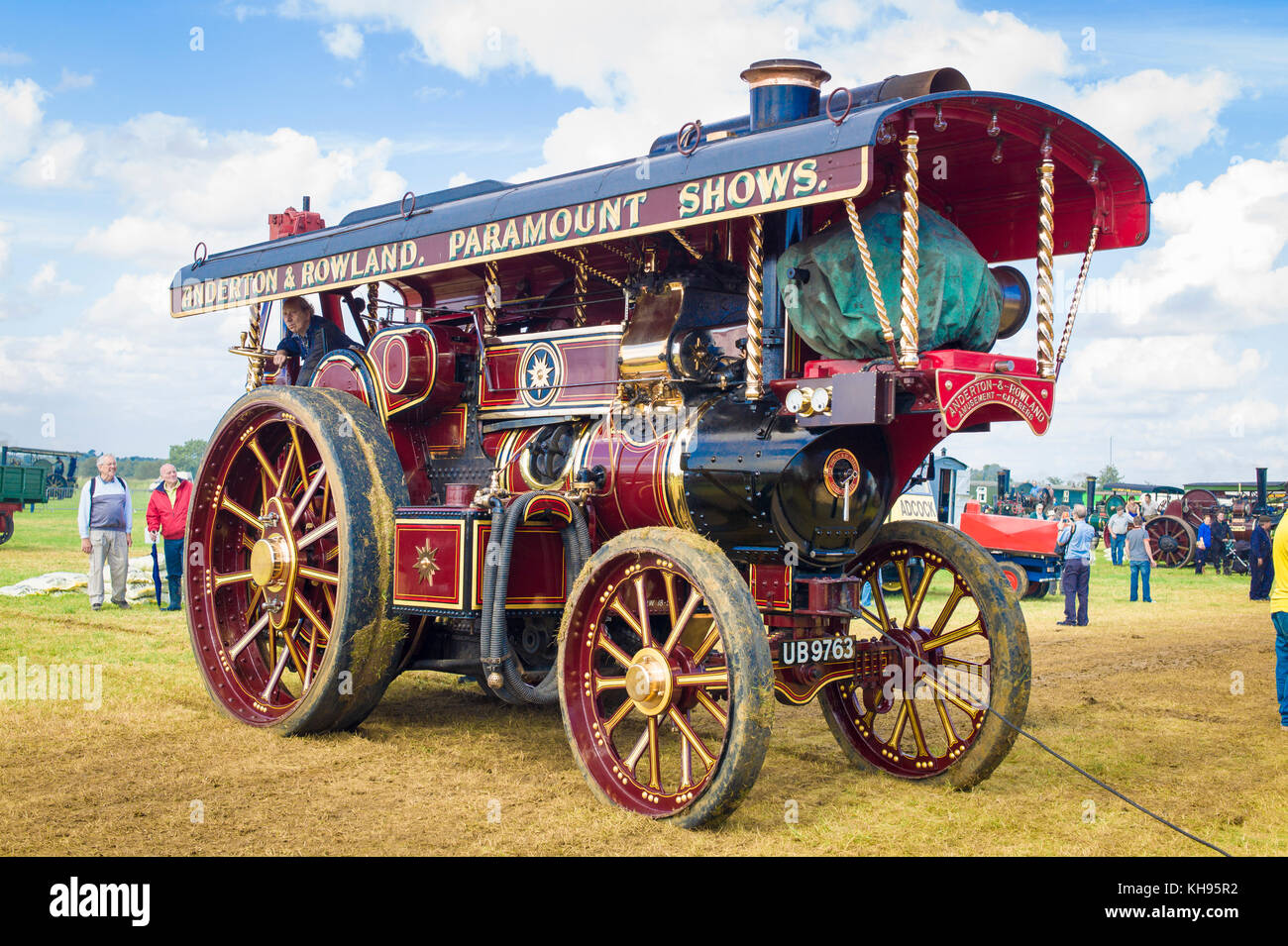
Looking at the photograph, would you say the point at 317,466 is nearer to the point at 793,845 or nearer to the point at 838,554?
the point at 838,554

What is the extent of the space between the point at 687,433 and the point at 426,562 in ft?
4.60

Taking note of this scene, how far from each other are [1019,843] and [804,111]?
3.17 m

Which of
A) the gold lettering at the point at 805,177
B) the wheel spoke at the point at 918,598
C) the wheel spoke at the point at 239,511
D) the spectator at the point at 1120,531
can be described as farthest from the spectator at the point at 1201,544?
the gold lettering at the point at 805,177

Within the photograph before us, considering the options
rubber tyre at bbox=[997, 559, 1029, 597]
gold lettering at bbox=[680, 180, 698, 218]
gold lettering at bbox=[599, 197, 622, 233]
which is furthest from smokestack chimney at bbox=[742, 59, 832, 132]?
rubber tyre at bbox=[997, 559, 1029, 597]

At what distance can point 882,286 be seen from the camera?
4812mm

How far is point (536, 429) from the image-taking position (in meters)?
6.07

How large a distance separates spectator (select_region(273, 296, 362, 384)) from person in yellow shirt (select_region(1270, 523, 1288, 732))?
541 cm

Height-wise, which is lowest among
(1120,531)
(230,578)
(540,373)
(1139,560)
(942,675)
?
(1139,560)

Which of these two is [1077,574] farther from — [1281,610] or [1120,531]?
[1120,531]

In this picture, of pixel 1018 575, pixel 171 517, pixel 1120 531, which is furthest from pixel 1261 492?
pixel 171 517

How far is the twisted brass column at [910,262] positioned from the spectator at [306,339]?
3.81m

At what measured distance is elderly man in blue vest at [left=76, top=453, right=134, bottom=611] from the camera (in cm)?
1178

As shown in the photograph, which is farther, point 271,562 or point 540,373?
point 271,562

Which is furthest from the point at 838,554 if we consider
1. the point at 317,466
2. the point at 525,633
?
the point at 317,466
